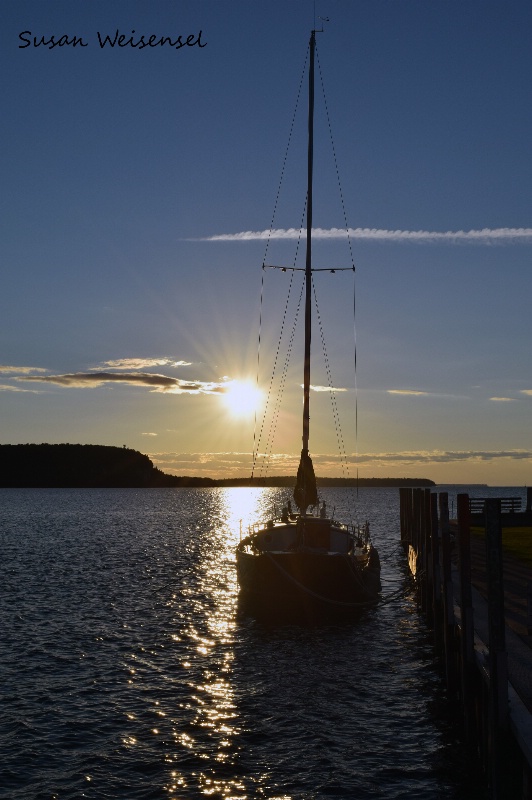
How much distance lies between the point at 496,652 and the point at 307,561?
53.6ft

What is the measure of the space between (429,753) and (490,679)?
402 centimetres

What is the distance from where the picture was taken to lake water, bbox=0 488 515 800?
1487 centimetres

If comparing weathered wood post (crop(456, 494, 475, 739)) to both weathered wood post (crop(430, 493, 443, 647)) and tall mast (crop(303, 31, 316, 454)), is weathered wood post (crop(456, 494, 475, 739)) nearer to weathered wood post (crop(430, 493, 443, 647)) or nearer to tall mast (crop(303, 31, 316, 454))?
weathered wood post (crop(430, 493, 443, 647))

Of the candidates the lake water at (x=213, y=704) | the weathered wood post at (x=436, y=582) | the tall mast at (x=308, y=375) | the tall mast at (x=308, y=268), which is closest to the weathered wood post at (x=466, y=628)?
the lake water at (x=213, y=704)

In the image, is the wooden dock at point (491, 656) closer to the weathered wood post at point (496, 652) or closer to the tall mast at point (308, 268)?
the weathered wood post at point (496, 652)

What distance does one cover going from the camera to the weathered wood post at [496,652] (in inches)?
490

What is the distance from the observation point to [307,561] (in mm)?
28781

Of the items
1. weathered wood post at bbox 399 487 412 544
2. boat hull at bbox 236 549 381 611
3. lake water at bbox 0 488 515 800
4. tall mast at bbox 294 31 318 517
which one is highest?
tall mast at bbox 294 31 318 517

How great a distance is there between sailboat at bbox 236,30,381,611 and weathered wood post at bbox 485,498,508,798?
15872mm

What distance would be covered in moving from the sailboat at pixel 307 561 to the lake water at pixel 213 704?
3.49 ft

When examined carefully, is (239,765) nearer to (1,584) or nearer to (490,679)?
(490,679)

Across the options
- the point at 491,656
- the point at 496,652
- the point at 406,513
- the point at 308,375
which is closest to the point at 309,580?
the point at 308,375

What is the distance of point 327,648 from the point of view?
2603 centimetres

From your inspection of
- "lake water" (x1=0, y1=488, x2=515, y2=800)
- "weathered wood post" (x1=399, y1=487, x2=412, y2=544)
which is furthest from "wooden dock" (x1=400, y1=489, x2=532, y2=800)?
"weathered wood post" (x1=399, y1=487, x2=412, y2=544)
